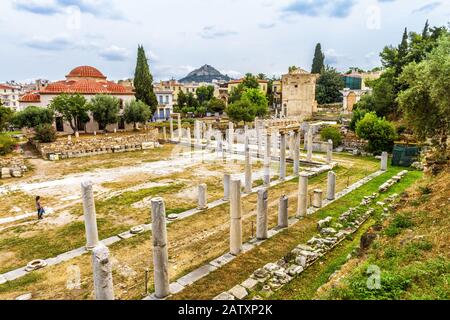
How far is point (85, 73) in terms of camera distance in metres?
44.0

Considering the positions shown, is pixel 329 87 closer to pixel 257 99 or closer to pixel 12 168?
pixel 257 99

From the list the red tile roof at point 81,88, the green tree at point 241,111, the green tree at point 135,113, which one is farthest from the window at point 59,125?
the green tree at point 241,111

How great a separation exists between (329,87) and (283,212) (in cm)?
5117

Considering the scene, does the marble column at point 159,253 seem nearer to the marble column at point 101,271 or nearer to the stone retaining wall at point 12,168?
the marble column at point 101,271

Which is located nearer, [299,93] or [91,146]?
[91,146]

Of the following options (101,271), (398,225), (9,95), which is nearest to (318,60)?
(398,225)

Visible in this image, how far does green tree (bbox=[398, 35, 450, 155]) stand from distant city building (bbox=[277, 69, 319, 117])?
31100mm

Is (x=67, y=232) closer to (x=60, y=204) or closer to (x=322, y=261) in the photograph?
(x=60, y=204)

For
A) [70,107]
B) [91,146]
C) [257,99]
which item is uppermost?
[257,99]

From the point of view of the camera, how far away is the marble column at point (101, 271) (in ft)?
21.4
